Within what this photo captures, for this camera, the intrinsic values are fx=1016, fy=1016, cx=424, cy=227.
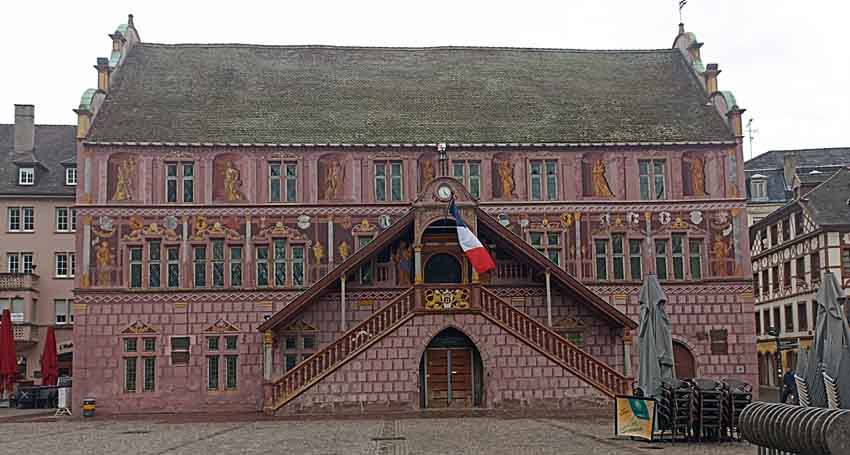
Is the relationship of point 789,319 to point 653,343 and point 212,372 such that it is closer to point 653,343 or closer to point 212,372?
point 212,372

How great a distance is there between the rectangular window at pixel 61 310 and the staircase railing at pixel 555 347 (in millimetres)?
33097

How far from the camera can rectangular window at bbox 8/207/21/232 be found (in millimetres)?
58375

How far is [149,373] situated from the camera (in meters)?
36.9

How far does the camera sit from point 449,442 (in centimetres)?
2244

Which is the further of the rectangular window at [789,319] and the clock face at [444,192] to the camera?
the rectangular window at [789,319]

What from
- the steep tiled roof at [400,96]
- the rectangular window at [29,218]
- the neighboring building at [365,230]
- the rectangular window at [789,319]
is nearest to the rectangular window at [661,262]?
the neighboring building at [365,230]

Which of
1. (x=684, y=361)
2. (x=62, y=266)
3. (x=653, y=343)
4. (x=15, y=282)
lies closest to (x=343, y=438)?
(x=653, y=343)

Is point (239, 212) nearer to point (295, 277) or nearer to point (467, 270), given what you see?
point (295, 277)

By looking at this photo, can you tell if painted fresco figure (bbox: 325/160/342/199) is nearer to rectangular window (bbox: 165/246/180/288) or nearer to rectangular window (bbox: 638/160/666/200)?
rectangular window (bbox: 165/246/180/288)

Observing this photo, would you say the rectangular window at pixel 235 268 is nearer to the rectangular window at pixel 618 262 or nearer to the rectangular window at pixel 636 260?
the rectangular window at pixel 618 262

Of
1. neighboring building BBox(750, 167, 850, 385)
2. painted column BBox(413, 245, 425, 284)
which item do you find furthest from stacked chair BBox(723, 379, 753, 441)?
neighboring building BBox(750, 167, 850, 385)

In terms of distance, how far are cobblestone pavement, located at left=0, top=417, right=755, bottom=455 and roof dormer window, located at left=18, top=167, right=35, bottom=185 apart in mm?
31203

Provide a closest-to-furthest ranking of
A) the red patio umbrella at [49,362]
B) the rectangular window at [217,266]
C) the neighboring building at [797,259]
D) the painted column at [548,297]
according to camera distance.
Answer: the painted column at [548,297], the rectangular window at [217,266], the red patio umbrella at [49,362], the neighboring building at [797,259]

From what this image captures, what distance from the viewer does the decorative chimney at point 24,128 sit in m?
60.7
